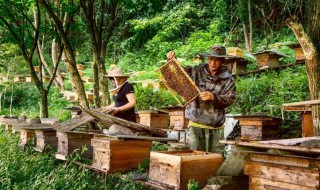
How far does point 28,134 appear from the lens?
303 inches

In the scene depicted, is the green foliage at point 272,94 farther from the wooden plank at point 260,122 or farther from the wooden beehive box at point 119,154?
the wooden beehive box at point 119,154

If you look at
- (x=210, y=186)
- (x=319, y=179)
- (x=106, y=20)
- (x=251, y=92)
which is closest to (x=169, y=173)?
(x=210, y=186)

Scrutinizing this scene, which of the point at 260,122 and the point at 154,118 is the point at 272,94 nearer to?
the point at 260,122

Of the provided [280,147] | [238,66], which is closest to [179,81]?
[280,147]

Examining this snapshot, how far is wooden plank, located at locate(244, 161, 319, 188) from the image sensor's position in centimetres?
263

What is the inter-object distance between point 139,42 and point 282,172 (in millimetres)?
23272

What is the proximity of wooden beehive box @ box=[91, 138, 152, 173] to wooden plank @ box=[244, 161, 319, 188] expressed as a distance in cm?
228

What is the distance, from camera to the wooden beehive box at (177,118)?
8477mm

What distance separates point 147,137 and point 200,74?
4.11 ft

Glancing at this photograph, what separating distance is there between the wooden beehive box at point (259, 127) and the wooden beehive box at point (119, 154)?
2.05 metres

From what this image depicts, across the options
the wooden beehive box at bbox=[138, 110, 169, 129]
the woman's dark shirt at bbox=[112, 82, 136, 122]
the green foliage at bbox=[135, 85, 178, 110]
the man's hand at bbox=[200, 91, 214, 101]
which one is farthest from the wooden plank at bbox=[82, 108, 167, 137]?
the green foliage at bbox=[135, 85, 178, 110]

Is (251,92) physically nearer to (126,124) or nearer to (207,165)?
(126,124)

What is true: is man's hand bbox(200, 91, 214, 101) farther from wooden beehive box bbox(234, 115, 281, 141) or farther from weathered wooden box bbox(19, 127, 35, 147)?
weathered wooden box bbox(19, 127, 35, 147)

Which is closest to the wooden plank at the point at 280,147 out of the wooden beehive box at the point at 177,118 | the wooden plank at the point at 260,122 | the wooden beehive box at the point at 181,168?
the wooden beehive box at the point at 181,168
